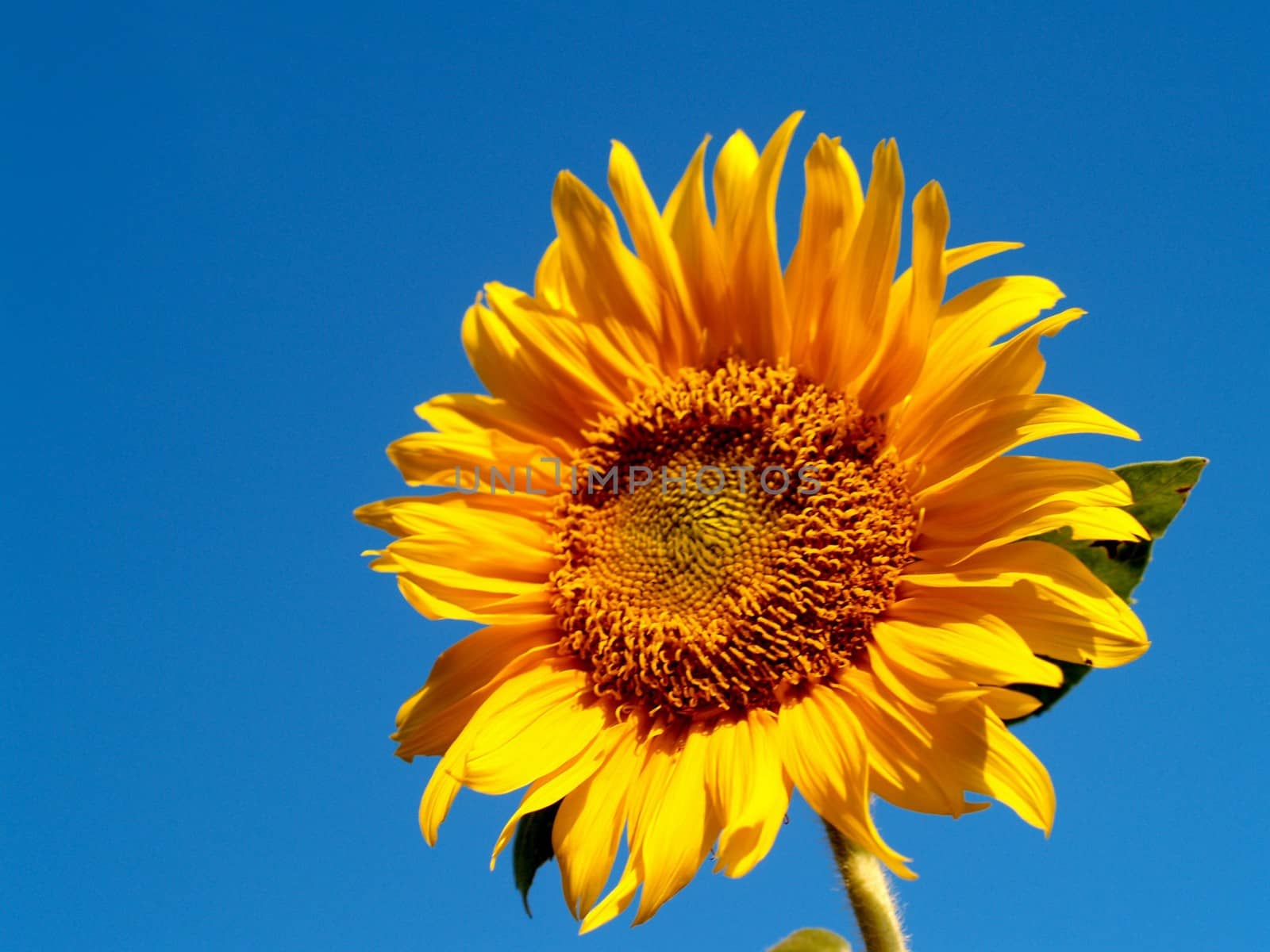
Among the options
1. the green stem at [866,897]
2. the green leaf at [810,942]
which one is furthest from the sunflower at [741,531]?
A: the green leaf at [810,942]

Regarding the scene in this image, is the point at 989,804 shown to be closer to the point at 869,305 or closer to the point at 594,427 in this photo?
the point at 869,305

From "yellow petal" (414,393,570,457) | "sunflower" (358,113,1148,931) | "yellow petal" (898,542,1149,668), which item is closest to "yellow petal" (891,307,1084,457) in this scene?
"sunflower" (358,113,1148,931)

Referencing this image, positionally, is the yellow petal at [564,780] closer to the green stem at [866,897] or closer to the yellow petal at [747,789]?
the yellow petal at [747,789]

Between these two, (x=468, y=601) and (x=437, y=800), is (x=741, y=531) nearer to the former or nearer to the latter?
(x=468, y=601)

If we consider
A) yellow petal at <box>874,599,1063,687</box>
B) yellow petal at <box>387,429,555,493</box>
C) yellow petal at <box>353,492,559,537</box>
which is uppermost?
yellow petal at <box>387,429,555,493</box>

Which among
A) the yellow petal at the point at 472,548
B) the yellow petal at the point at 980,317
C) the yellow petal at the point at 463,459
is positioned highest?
the yellow petal at the point at 463,459

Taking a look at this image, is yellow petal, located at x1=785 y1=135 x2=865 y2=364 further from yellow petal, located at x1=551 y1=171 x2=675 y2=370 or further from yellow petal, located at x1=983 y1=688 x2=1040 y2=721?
yellow petal, located at x1=983 y1=688 x2=1040 y2=721

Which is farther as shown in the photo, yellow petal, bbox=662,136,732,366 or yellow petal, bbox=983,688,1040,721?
yellow petal, bbox=662,136,732,366
